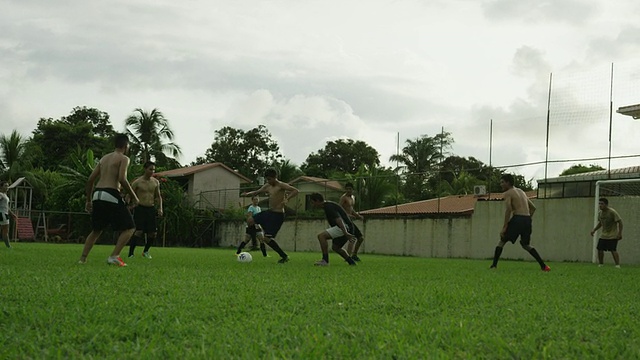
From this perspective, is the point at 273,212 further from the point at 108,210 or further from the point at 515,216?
the point at 515,216

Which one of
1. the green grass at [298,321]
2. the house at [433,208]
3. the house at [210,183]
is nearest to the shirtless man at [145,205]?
the green grass at [298,321]

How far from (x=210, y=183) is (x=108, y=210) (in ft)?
136

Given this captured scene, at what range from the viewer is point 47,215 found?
37844 millimetres

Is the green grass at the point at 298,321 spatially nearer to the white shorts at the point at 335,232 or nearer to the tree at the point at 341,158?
the white shorts at the point at 335,232

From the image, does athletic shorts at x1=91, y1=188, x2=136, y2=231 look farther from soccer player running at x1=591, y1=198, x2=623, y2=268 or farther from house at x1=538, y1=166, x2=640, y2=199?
house at x1=538, y1=166, x2=640, y2=199

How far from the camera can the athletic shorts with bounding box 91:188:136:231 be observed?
9.91 m

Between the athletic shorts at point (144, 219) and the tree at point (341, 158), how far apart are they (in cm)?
4980

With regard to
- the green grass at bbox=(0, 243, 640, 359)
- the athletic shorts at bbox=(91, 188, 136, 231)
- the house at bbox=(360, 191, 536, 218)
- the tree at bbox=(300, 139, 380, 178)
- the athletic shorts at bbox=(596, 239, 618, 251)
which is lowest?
the green grass at bbox=(0, 243, 640, 359)

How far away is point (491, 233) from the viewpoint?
81.7 feet

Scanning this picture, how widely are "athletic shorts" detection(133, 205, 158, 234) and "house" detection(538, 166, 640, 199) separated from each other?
14439 mm

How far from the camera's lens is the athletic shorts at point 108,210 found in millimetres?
9914

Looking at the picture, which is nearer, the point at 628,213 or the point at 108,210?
the point at 108,210

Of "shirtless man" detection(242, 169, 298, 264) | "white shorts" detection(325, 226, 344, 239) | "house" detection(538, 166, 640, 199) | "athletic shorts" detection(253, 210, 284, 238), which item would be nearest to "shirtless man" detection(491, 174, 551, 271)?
"white shorts" detection(325, 226, 344, 239)

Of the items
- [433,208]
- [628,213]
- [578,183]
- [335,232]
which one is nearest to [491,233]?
[578,183]
